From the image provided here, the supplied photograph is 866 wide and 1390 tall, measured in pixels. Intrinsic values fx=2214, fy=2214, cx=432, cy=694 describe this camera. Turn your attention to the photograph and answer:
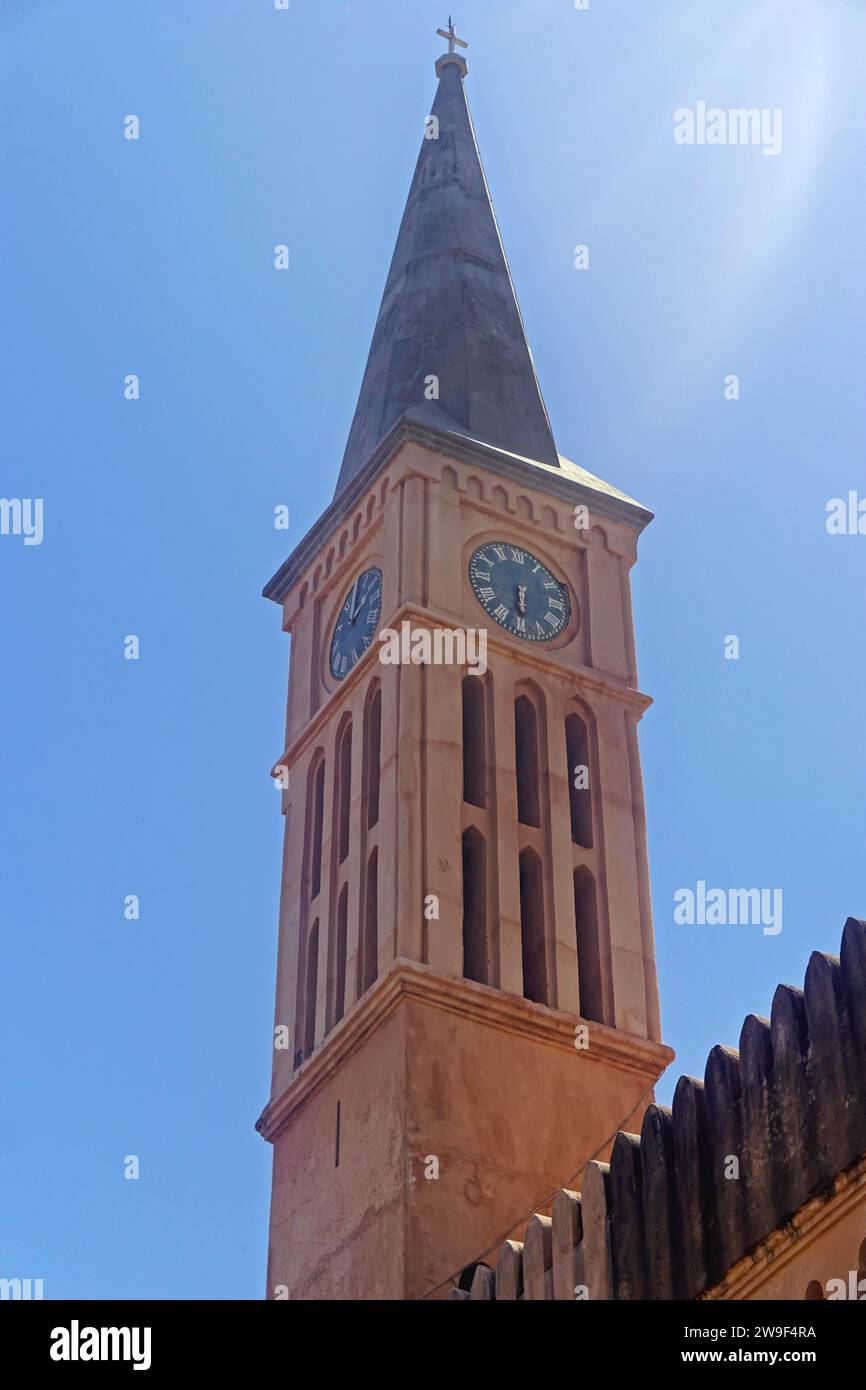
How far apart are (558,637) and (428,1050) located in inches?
308

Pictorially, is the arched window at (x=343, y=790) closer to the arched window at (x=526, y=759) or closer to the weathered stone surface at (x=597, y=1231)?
the arched window at (x=526, y=759)

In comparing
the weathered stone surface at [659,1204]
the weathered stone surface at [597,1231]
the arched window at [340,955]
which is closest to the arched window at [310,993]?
the arched window at [340,955]

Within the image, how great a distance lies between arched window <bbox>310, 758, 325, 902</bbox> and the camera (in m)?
31.5

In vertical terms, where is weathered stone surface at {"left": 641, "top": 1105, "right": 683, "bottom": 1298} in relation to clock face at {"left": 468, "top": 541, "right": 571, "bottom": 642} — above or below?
below

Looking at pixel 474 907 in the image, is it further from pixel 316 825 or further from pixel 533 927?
pixel 316 825

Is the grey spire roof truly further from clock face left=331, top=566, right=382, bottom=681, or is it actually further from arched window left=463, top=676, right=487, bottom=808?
arched window left=463, top=676, right=487, bottom=808

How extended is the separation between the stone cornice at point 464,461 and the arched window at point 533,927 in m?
6.31

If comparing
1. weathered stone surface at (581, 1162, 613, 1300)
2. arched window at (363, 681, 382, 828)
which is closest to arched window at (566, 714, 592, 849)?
arched window at (363, 681, 382, 828)

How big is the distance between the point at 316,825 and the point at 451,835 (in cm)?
377

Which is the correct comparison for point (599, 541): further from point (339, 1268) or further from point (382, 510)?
point (339, 1268)

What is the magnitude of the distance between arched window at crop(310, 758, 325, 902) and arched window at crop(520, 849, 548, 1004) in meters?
3.14

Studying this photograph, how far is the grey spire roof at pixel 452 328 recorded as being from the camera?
34.8 meters

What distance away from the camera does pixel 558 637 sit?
1270 inches
